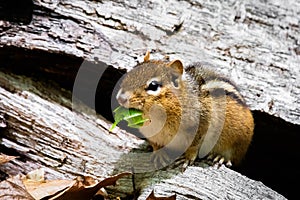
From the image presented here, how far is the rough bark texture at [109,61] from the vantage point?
12.6 ft

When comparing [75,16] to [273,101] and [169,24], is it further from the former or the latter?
[273,101]

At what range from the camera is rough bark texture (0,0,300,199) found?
3855mm

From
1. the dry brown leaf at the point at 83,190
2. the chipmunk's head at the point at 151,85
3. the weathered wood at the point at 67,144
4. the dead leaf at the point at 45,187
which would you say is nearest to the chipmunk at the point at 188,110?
the chipmunk's head at the point at 151,85

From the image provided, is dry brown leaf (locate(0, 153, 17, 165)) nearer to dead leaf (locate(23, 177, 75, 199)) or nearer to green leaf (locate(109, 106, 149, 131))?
dead leaf (locate(23, 177, 75, 199))

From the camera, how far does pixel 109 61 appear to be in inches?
157

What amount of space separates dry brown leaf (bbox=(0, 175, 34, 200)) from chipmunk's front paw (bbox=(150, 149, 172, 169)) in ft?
3.27

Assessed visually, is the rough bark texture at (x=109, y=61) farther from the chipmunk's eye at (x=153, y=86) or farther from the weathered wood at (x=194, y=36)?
the chipmunk's eye at (x=153, y=86)

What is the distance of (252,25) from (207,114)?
110 cm

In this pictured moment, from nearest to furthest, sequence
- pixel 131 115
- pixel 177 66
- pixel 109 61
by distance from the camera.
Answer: pixel 131 115
pixel 177 66
pixel 109 61

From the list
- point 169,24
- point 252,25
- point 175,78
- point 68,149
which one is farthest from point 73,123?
point 252,25

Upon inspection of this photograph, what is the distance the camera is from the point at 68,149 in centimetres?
386

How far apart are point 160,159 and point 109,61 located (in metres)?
0.88

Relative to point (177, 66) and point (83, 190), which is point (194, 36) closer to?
point (177, 66)

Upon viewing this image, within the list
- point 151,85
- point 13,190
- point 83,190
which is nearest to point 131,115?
point 151,85
